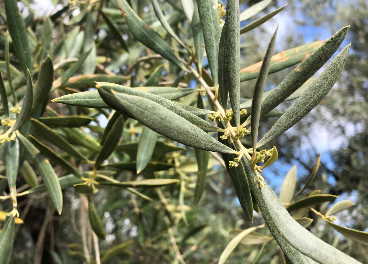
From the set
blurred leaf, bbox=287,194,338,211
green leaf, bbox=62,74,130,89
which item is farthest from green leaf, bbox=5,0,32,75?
blurred leaf, bbox=287,194,338,211

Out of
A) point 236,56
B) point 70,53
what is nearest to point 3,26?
point 70,53

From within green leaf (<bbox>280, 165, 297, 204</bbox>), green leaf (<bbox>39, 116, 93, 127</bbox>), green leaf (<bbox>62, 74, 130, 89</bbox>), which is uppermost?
green leaf (<bbox>62, 74, 130, 89</bbox>)

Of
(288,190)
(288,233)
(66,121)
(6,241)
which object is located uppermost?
(288,233)

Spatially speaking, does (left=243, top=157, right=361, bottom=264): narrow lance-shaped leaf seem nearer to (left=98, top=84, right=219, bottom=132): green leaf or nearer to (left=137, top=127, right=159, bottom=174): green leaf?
(left=98, top=84, right=219, bottom=132): green leaf

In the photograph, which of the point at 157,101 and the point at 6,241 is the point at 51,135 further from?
the point at 157,101

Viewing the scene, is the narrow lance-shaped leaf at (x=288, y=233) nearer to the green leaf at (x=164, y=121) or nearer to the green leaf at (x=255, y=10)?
the green leaf at (x=164, y=121)

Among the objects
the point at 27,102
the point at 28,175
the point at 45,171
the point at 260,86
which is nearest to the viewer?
the point at 260,86

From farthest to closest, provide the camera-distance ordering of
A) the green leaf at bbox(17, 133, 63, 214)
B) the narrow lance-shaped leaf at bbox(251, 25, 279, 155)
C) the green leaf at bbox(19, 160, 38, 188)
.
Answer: the green leaf at bbox(19, 160, 38, 188)
the green leaf at bbox(17, 133, 63, 214)
the narrow lance-shaped leaf at bbox(251, 25, 279, 155)

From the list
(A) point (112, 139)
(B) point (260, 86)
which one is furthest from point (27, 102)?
(B) point (260, 86)
